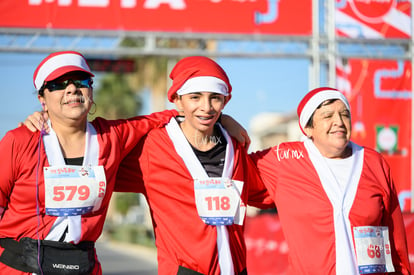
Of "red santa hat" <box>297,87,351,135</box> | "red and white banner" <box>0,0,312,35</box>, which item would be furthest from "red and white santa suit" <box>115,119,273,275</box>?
"red and white banner" <box>0,0,312,35</box>

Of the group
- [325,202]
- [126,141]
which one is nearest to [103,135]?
[126,141]

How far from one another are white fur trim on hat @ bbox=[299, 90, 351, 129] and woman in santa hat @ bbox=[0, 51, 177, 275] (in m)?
1.27

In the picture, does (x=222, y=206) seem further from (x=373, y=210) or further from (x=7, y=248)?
(x=7, y=248)

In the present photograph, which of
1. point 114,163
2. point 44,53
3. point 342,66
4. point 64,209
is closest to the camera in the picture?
point 64,209

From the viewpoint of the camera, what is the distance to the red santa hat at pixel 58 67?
3.65 meters

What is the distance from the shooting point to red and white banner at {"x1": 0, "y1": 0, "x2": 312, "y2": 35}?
293 inches

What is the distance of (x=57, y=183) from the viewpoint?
3535 millimetres

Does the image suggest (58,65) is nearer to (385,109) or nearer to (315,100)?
(315,100)

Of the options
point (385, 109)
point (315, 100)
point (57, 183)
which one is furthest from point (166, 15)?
point (57, 183)

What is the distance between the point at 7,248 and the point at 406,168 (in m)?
6.32

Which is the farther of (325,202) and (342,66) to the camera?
(342,66)

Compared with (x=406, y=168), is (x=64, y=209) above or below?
below

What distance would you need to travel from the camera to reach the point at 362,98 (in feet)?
27.9

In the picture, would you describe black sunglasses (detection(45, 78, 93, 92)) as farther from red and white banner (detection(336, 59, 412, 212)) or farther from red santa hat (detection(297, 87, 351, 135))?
red and white banner (detection(336, 59, 412, 212))
